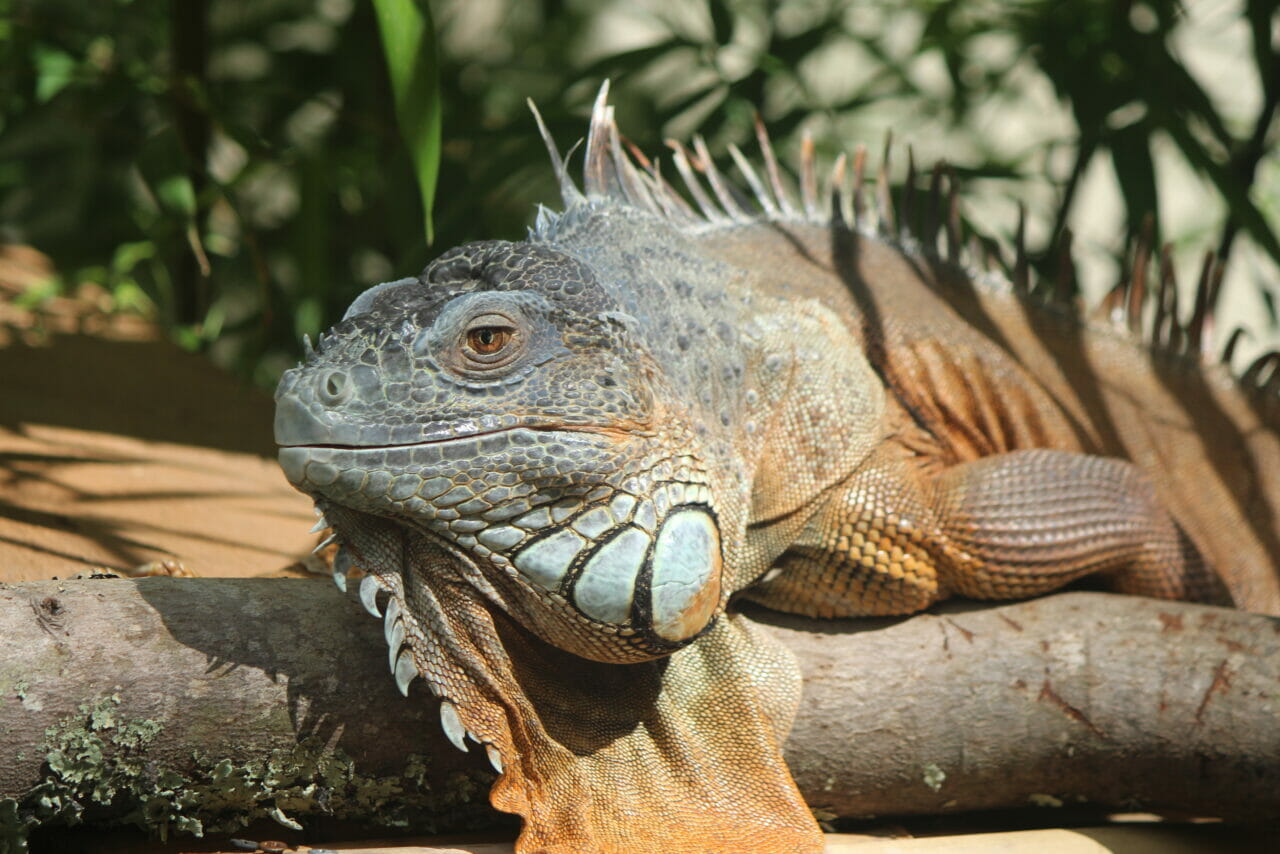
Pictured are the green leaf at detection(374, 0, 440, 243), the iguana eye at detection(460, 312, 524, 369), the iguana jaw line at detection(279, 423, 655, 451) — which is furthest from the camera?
the green leaf at detection(374, 0, 440, 243)

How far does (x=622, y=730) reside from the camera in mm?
2627

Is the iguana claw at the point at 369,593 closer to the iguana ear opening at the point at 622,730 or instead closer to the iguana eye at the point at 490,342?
the iguana ear opening at the point at 622,730

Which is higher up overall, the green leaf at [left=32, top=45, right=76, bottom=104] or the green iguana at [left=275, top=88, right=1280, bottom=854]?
the green leaf at [left=32, top=45, right=76, bottom=104]

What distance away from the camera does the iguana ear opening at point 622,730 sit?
2375 mm

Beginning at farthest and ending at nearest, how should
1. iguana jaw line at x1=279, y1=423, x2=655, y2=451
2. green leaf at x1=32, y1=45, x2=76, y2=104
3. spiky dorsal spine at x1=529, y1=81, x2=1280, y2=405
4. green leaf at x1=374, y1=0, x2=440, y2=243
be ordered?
green leaf at x1=32, y1=45, x2=76, y2=104 < spiky dorsal spine at x1=529, y1=81, x2=1280, y2=405 < green leaf at x1=374, y1=0, x2=440, y2=243 < iguana jaw line at x1=279, y1=423, x2=655, y2=451

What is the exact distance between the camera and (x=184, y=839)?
259cm

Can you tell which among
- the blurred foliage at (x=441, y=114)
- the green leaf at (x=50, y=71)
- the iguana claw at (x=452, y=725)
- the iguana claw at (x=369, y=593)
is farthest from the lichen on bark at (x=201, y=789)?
the green leaf at (x=50, y=71)

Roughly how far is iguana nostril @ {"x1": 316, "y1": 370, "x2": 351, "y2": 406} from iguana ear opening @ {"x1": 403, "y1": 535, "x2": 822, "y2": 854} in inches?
15.2

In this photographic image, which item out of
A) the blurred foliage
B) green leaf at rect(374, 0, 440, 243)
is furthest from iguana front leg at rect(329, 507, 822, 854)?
the blurred foliage

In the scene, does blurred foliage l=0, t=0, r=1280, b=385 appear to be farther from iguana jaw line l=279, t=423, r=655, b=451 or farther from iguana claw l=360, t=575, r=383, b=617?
iguana claw l=360, t=575, r=383, b=617

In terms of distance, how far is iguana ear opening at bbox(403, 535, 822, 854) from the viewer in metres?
2.38

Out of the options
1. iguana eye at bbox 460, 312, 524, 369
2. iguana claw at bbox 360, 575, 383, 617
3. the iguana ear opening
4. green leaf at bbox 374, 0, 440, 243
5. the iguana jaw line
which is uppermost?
green leaf at bbox 374, 0, 440, 243

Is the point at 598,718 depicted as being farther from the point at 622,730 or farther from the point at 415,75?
the point at 415,75

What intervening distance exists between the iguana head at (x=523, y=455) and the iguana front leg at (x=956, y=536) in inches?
25.9
